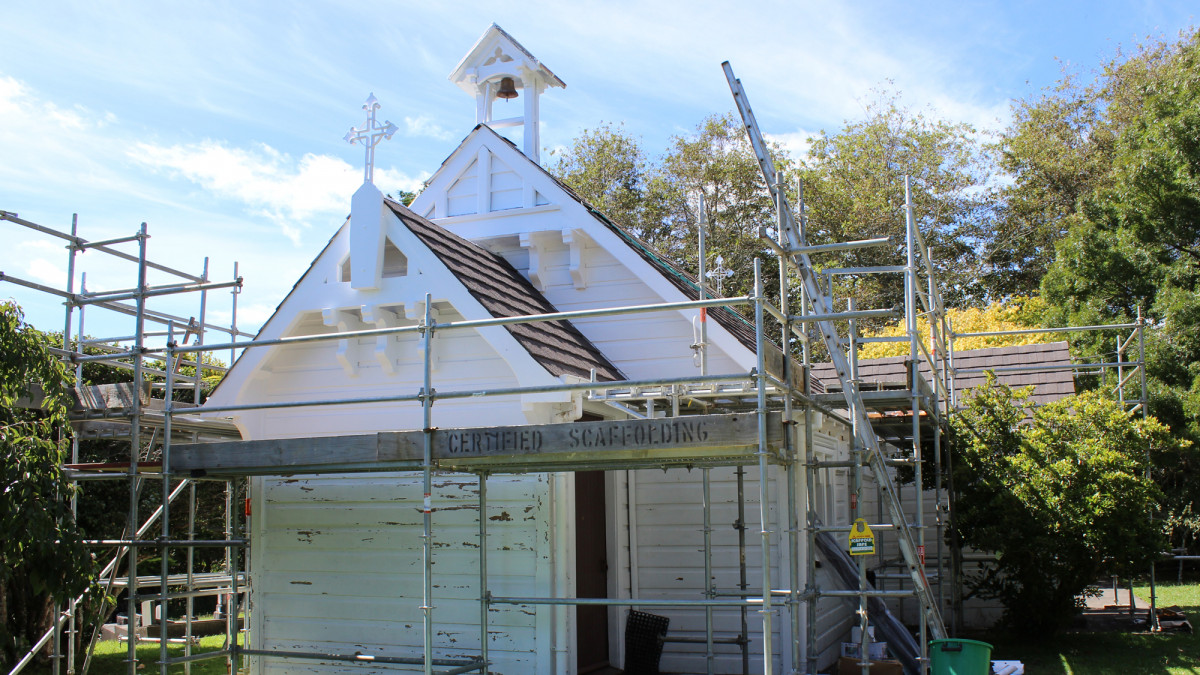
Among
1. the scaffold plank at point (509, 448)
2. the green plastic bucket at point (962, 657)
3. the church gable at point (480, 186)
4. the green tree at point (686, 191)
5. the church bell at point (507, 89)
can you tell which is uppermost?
the green tree at point (686, 191)

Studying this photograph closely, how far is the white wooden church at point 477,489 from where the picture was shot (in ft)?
30.9

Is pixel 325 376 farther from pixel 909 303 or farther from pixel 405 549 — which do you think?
pixel 909 303

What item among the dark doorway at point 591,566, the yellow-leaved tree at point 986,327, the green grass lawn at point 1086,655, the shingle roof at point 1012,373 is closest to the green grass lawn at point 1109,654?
the green grass lawn at point 1086,655

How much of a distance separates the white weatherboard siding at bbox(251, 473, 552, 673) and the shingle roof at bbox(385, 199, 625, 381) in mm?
1234

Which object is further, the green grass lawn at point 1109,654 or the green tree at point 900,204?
the green tree at point 900,204

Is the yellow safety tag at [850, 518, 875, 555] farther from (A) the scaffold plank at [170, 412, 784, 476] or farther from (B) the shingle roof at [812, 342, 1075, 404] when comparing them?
(B) the shingle roof at [812, 342, 1075, 404]

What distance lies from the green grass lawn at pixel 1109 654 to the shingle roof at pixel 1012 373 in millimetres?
4178

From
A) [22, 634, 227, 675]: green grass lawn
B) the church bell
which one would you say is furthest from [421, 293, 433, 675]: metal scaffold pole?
the church bell

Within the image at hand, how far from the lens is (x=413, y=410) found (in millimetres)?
10094

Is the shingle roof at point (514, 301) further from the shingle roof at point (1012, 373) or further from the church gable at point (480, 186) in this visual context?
the shingle roof at point (1012, 373)

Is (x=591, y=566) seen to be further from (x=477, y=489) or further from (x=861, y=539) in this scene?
(x=861, y=539)

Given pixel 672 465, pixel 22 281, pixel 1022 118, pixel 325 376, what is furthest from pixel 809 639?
pixel 1022 118

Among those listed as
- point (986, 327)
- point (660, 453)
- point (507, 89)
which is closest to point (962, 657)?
point (660, 453)

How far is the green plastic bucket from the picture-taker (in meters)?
8.91
